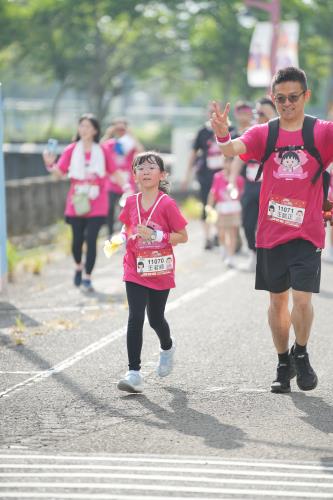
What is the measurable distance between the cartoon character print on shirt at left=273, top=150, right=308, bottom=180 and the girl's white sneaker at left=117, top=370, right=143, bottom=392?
1.51 meters

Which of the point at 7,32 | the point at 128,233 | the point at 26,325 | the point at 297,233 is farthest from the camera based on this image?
the point at 7,32

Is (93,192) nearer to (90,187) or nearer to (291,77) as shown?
(90,187)

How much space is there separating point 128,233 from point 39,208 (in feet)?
37.3

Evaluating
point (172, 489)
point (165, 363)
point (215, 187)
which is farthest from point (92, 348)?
point (215, 187)

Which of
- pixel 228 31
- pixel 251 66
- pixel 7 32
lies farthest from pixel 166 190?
pixel 228 31

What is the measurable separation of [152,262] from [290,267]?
34.7 inches

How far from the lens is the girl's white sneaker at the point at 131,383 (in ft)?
25.4

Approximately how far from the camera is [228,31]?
35.3 metres

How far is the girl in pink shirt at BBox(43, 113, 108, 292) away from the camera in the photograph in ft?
43.2

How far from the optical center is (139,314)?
7.95 m

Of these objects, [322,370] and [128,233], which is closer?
[128,233]

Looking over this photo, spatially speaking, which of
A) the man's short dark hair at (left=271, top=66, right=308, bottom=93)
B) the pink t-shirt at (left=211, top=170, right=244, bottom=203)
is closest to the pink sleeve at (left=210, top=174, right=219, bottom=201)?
the pink t-shirt at (left=211, top=170, right=244, bottom=203)

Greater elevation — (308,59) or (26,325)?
(308,59)

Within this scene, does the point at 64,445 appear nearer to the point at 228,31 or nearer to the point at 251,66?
the point at 251,66
